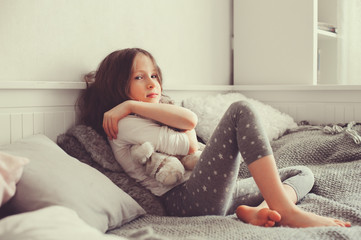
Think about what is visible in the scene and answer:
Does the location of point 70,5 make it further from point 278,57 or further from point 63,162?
point 278,57

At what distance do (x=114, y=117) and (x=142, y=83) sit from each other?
0.18 meters

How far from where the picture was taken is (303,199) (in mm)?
1323

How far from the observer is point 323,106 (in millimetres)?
2166

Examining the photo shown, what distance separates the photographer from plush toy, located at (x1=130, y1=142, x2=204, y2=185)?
4.08 ft

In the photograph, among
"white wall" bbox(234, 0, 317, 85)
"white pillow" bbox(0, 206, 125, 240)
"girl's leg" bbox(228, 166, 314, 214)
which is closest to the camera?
"white pillow" bbox(0, 206, 125, 240)

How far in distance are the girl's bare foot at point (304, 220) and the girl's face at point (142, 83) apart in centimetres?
61

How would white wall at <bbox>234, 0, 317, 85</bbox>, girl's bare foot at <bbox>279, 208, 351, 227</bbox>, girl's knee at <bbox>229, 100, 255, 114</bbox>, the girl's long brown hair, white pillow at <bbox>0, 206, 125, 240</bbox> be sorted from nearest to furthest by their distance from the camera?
white pillow at <bbox>0, 206, 125, 240</bbox> → girl's bare foot at <bbox>279, 208, 351, 227</bbox> → girl's knee at <bbox>229, 100, 255, 114</bbox> → the girl's long brown hair → white wall at <bbox>234, 0, 317, 85</bbox>

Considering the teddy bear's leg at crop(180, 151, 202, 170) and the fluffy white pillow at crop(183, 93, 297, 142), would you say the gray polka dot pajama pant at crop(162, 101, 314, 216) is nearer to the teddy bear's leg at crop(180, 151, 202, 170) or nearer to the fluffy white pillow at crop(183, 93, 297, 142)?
the teddy bear's leg at crop(180, 151, 202, 170)

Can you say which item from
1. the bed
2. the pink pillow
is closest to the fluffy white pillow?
the bed

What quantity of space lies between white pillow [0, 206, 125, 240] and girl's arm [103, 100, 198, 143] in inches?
23.1

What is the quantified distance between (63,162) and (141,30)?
905 millimetres

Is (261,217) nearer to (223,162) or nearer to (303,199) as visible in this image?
(223,162)

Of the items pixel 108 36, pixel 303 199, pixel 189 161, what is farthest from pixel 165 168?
pixel 108 36

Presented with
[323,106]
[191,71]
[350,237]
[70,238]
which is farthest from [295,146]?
[70,238]
